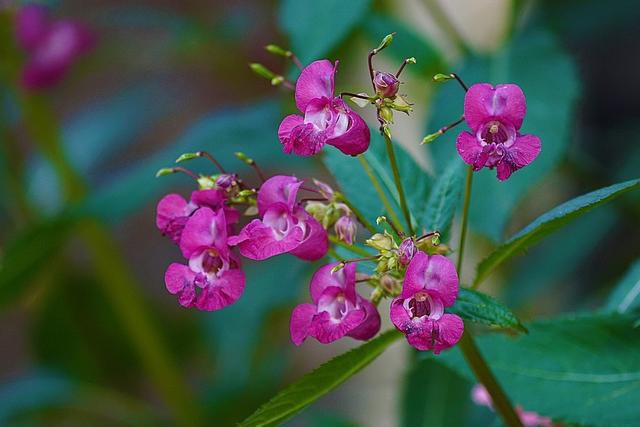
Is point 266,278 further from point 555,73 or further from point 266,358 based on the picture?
point 555,73

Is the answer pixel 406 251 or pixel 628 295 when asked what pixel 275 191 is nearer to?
pixel 406 251

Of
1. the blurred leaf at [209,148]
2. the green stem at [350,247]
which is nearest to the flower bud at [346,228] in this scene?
the green stem at [350,247]

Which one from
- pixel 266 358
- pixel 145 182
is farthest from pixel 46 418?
pixel 145 182

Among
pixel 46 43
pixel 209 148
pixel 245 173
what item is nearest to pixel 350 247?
pixel 209 148

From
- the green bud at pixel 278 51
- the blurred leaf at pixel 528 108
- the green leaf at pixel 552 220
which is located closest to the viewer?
the green leaf at pixel 552 220

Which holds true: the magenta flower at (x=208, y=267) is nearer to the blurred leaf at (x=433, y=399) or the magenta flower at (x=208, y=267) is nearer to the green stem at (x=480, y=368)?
the green stem at (x=480, y=368)
